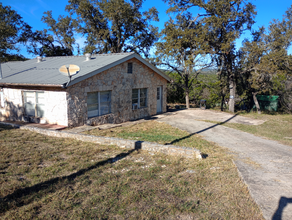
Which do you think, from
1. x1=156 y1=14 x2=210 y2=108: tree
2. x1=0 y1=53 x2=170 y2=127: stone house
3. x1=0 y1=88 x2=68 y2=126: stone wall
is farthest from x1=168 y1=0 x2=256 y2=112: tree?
x1=0 y1=88 x2=68 y2=126: stone wall

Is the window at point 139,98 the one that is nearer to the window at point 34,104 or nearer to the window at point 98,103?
the window at point 98,103

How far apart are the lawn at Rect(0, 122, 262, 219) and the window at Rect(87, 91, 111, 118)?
4211 mm

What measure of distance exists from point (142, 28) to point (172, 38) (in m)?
11.7

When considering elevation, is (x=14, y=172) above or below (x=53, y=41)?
below

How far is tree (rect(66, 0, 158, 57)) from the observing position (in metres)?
23.8

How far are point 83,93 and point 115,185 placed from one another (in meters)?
6.56

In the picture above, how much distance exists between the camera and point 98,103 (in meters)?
11.2

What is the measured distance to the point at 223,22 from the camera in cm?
1568

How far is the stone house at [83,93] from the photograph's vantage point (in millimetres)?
9586

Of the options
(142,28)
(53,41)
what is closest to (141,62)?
(142,28)

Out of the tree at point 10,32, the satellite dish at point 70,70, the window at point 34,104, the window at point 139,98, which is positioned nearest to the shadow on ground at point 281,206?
the satellite dish at point 70,70

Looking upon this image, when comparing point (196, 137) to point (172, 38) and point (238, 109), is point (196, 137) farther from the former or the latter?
point (238, 109)

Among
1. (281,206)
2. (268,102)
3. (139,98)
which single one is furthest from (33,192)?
(268,102)

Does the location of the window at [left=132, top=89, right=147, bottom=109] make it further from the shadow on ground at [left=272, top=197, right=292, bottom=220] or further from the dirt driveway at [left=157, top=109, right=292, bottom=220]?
the shadow on ground at [left=272, top=197, right=292, bottom=220]
